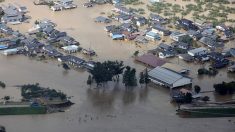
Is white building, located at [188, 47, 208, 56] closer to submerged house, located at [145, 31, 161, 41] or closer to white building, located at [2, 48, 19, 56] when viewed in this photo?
submerged house, located at [145, 31, 161, 41]

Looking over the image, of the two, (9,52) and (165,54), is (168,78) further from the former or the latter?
(9,52)

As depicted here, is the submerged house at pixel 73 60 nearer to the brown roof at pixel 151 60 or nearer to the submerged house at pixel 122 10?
the brown roof at pixel 151 60

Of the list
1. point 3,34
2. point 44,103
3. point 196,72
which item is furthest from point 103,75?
point 3,34

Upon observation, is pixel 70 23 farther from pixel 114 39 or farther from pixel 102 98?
pixel 102 98

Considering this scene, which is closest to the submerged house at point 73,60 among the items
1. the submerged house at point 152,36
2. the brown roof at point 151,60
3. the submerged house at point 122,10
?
the brown roof at point 151,60

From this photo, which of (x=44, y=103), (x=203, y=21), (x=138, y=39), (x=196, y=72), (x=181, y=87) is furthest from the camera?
(x=203, y=21)

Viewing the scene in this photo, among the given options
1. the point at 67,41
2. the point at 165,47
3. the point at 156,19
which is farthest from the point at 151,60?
the point at 156,19
